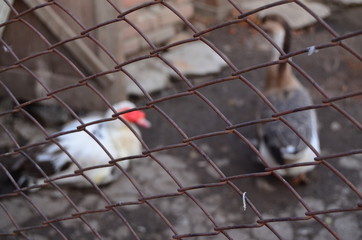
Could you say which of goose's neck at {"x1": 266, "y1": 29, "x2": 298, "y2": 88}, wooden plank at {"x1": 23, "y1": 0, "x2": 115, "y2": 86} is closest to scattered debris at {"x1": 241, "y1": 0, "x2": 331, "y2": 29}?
goose's neck at {"x1": 266, "y1": 29, "x2": 298, "y2": 88}

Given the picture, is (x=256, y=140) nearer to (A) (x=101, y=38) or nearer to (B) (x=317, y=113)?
(B) (x=317, y=113)

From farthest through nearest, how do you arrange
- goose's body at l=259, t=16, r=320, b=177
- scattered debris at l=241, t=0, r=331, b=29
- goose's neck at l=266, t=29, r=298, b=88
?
scattered debris at l=241, t=0, r=331, b=29 < goose's neck at l=266, t=29, r=298, b=88 < goose's body at l=259, t=16, r=320, b=177

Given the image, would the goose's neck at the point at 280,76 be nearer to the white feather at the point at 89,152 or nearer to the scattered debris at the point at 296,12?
the white feather at the point at 89,152

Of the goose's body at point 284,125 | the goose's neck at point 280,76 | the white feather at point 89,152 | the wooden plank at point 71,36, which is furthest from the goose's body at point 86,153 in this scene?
the goose's neck at point 280,76

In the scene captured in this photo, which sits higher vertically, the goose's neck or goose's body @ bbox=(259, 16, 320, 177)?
the goose's neck

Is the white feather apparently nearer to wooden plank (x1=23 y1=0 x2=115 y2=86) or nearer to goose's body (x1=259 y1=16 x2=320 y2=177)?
wooden plank (x1=23 y1=0 x2=115 y2=86)

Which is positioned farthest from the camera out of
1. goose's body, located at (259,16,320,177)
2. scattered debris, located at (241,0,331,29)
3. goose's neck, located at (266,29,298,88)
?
scattered debris, located at (241,0,331,29)

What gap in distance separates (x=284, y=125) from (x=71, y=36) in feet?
5.55

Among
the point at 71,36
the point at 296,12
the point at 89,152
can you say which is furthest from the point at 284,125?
the point at 296,12

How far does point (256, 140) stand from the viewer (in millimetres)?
3951

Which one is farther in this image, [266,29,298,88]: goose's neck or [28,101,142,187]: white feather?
[266,29,298,88]: goose's neck

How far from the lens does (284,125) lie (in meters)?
3.30

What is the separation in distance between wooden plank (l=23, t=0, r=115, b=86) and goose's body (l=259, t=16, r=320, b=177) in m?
1.31

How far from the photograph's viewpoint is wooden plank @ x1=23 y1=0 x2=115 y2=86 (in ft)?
10.7
